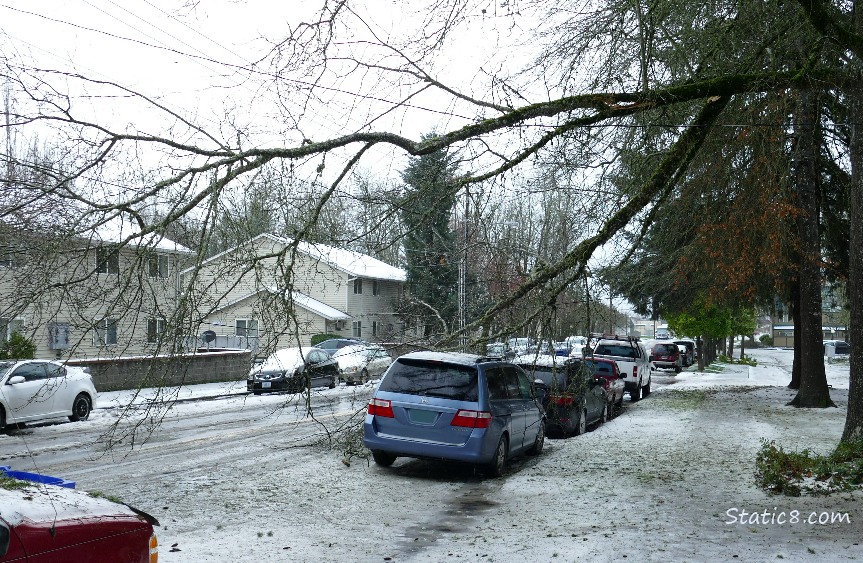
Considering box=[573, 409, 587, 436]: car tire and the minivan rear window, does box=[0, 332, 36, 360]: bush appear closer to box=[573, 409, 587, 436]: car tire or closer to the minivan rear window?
the minivan rear window

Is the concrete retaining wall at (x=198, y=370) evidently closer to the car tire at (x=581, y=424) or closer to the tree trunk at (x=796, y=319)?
the car tire at (x=581, y=424)

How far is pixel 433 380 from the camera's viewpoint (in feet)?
37.9

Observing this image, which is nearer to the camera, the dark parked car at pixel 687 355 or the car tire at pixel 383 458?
the car tire at pixel 383 458

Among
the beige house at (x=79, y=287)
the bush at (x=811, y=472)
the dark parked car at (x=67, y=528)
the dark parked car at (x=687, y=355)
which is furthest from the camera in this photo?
the dark parked car at (x=687, y=355)

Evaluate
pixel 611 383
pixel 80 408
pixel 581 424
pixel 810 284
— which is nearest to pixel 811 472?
pixel 581 424

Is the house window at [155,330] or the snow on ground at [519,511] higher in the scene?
the house window at [155,330]

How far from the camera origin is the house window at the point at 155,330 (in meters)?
8.63

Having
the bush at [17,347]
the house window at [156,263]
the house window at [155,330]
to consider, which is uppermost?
the house window at [156,263]

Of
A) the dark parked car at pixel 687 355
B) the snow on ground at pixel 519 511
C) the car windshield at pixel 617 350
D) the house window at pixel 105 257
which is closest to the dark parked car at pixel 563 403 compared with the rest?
the snow on ground at pixel 519 511

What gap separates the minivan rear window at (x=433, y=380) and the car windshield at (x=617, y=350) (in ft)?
54.5

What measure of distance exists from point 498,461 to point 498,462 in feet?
0.05

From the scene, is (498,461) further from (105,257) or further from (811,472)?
(105,257)

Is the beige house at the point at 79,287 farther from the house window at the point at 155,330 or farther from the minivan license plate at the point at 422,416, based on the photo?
the minivan license plate at the point at 422,416

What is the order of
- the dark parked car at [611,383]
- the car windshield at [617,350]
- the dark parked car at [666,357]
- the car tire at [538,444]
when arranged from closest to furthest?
the car tire at [538,444]
the dark parked car at [611,383]
the car windshield at [617,350]
the dark parked car at [666,357]
